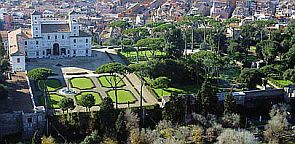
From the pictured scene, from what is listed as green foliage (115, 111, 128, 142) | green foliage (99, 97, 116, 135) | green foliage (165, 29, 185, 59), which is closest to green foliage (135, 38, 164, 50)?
green foliage (165, 29, 185, 59)

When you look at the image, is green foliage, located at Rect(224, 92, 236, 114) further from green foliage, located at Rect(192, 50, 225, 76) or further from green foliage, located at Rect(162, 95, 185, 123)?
green foliage, located at Rect(192, 50, 225, 76)

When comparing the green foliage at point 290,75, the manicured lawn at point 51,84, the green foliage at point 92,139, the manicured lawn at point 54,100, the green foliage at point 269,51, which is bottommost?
the green foliage at point 92,139

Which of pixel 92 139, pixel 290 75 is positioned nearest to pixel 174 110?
pixel 92 139

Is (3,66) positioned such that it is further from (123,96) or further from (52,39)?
(52,39)

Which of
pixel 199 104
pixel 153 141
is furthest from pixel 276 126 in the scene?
pixel 153 141

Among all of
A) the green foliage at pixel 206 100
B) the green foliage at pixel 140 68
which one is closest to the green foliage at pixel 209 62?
the green foliage at pixel 140 68

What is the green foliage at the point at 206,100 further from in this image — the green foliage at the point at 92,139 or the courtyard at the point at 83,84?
the green foliage at the point at 92,139

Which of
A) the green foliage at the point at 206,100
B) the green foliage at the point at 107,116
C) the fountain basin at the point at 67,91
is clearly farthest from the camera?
the fountain basin at the point at 67,91
